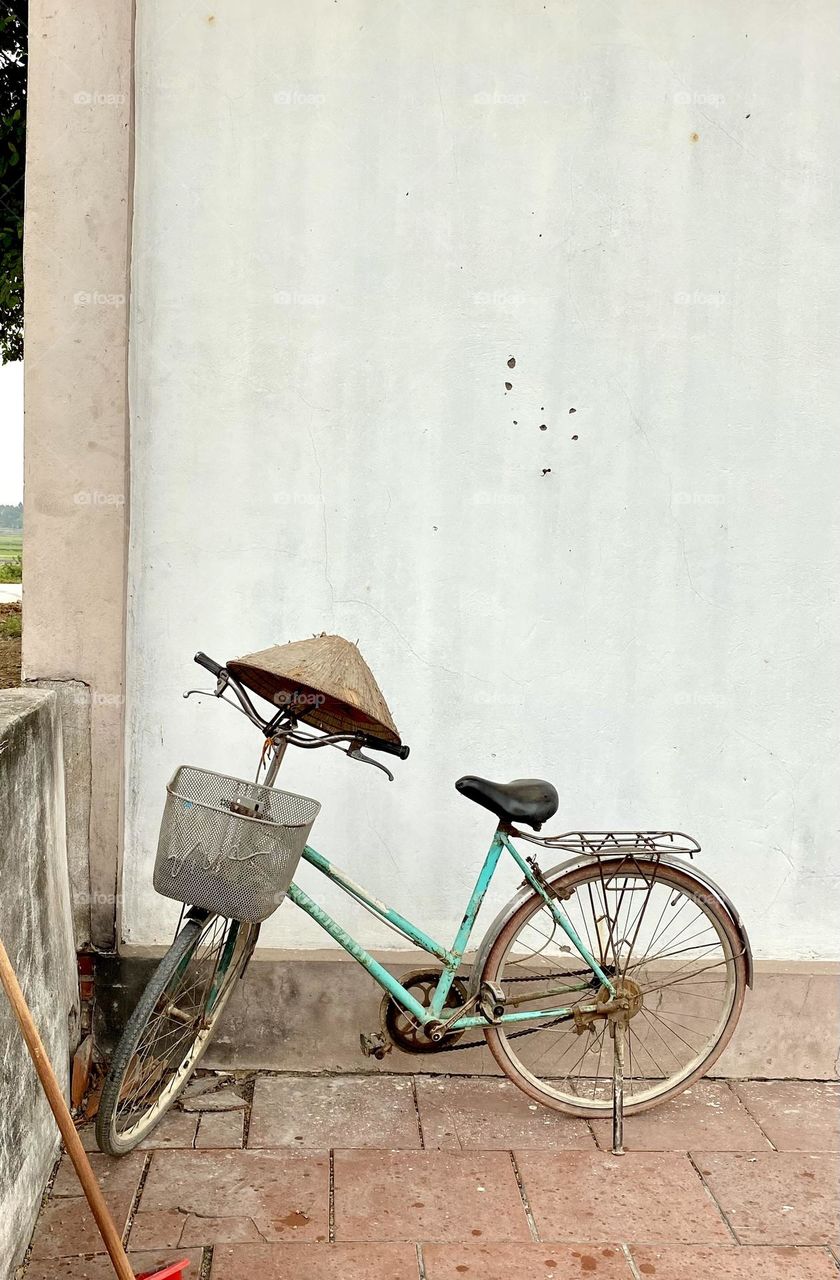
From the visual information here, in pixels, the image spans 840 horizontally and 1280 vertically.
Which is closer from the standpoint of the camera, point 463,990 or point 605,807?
point 463,990

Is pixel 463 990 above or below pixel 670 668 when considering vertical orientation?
below

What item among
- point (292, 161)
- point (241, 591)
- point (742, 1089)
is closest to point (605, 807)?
point (742, 1089)

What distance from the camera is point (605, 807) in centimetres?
389

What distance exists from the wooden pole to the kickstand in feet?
5.06

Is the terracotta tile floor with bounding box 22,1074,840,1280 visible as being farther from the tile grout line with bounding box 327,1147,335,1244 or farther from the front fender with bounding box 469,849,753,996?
the front fender with bounding box 469,849,753,996

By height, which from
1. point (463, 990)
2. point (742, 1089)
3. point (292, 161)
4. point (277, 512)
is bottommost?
point (742, 1089)

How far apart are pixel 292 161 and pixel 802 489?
2.04 meters

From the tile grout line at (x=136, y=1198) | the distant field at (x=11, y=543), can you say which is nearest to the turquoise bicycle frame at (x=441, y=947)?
the tile grout line at (x=136, y=1198)

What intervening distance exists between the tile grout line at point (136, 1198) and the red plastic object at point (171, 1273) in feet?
0.65

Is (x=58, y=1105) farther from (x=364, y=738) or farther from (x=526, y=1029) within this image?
(x=526, y=1029)

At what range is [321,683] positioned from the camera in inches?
117

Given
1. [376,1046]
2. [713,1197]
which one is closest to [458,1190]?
[376,1046]

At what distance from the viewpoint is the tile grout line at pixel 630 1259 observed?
9.45 feet

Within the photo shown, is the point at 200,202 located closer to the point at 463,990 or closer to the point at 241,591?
the point at 241,591
